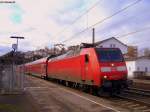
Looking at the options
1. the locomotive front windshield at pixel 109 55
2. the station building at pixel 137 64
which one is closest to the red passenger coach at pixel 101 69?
the locomotive front windshield at pixel 109 55

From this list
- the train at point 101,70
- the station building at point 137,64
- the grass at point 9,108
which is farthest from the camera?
the station building at point 137,64

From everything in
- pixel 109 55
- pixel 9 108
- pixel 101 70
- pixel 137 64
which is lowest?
pixel 9 108

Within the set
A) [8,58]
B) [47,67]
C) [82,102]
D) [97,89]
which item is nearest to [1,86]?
[8,58]

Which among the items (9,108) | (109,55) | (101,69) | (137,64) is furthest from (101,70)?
(137,64)

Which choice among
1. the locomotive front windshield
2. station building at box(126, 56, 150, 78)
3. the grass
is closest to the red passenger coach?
the locomotive front windshield

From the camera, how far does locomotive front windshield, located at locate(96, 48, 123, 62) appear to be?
23891 mm

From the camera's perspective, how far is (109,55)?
24203 mm

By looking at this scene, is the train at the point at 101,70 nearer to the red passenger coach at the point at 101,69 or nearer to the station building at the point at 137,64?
the red passenger coach at the point at 101,69

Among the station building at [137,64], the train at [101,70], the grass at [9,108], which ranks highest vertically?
the station building at [137,64]

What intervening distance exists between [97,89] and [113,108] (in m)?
7.13

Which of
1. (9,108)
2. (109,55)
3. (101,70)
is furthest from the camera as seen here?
(109,55)

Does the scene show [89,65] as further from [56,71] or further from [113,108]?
[56,71]

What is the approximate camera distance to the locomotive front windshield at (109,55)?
78.4 ft

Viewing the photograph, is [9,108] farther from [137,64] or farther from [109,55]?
[137,64]
